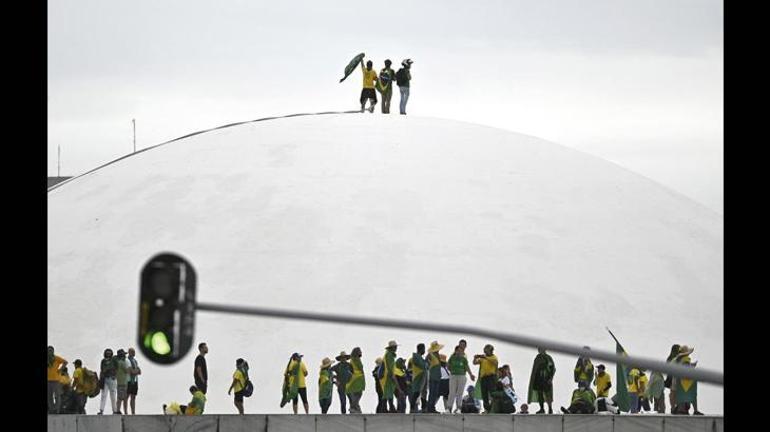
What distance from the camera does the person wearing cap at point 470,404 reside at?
22250mm

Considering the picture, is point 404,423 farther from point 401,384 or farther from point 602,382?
point 602,382

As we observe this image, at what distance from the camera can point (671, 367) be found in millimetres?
7832

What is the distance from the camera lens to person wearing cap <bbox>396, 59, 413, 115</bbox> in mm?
30058

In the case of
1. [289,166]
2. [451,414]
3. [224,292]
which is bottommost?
[451,414]

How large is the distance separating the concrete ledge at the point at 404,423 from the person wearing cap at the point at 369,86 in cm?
1014

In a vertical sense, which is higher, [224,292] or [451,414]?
[224,292]

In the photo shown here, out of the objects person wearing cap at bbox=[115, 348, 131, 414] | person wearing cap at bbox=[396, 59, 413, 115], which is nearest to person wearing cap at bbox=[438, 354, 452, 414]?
person wearing cap at bbox=[115, 348, 131, 414]

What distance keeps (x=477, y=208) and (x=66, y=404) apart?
994 centimetres

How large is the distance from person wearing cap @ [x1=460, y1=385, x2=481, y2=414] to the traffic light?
13257mm

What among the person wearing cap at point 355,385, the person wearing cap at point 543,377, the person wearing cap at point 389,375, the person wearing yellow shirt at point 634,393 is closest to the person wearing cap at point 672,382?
the person wearing yellow shirt at point 634,393

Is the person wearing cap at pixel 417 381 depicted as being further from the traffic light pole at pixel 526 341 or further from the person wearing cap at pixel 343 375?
the traffic light pole at pixel 526 341
